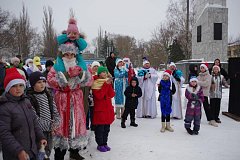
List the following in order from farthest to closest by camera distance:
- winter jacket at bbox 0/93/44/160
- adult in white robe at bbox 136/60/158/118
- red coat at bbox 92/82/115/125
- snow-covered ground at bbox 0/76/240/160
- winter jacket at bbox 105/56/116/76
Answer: winter jacket at bbox 105/56/116/76, adult in white robe at bbox 136/60/158/118, red coat at bbox 92/82/115/125, snow-covered ground at bbox 0/76/240/160, winter jacket at bbox 0/93/44/160

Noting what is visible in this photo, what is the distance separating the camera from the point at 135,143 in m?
4.79

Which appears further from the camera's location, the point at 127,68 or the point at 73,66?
the point at 127,68

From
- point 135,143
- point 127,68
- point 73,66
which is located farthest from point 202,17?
point 73,66

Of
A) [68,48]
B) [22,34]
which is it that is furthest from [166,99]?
[22,34]

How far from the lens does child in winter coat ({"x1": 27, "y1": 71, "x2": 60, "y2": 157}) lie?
304 cm

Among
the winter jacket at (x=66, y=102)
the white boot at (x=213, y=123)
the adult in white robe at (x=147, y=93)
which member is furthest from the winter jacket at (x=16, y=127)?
the white boot at (x=213, y=123)

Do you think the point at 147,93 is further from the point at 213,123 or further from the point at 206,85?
the point at 213,123

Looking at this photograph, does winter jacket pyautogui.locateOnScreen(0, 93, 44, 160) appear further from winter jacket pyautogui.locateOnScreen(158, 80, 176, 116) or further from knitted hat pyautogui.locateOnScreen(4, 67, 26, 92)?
winter jacket pyautogui.locateOnScreen(158, 80, 176, 116)

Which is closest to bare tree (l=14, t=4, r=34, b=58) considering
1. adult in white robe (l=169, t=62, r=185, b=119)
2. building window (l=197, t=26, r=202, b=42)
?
building window (l=197, t=26, r=202, b=42)

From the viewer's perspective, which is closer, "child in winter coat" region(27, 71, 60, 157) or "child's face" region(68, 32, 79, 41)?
"child in winter coat" region(27, 71, 60, 157)

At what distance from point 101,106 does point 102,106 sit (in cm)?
2

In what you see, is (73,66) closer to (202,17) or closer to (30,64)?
(30,64)

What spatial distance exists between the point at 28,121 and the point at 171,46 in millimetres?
38218

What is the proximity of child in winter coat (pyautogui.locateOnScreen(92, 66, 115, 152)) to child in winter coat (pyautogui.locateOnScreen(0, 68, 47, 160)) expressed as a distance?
1738 mm
